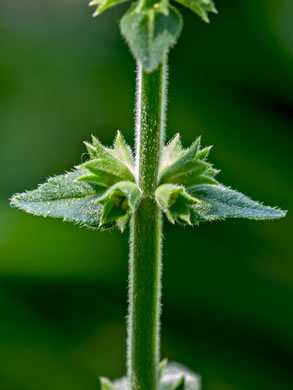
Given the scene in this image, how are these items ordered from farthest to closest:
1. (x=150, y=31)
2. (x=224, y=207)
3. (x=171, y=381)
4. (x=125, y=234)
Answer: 1. (x=125, y=234)
2. (x=171, y=381)
3. (x=224, y=207)
4. (x=150, y=31)

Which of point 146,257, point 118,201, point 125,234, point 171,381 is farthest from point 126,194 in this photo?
point 125,234

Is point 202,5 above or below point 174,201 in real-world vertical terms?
above

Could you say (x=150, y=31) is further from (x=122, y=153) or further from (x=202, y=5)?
(x=122, y=153)

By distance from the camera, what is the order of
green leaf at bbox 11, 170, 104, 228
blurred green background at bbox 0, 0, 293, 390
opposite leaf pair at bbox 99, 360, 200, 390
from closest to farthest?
green leaf at bbox 11, 170, 104, 228 → opposite leaf pair at bbox 99, 360, 200, 390 → blurred green background at bbox 0, 0, 293, 390

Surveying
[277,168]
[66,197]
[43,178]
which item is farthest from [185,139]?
[66,197]

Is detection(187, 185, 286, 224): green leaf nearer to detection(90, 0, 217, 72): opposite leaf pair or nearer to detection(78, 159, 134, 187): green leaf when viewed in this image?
detection(78, 159, 134, 187): green leaf

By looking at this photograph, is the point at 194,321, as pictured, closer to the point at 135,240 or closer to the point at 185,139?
the point at 185,139

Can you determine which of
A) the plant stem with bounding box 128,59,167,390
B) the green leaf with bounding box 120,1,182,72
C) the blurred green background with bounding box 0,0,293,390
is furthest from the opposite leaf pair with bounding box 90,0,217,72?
the blurred green background with bounding box 0,0,293,390
